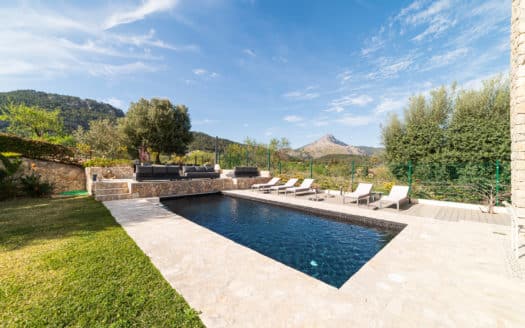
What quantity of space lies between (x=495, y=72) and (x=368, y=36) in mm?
6339

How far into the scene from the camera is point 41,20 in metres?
8.05

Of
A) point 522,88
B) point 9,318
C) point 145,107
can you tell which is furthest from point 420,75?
point 145,107

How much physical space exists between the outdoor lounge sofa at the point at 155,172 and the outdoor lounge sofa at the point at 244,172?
11.0 ft

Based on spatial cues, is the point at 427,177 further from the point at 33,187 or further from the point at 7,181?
the point at 7,181

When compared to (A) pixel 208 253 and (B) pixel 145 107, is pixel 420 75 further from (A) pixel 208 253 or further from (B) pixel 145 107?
(B) pixel 145 107

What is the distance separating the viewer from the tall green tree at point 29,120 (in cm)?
2172

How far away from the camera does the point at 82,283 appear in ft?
7.61

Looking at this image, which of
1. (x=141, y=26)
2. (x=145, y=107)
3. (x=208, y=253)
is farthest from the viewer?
(x=145, y=107)

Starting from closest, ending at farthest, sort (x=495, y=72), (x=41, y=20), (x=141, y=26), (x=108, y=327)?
(x=108, y=327) → (x=41, y=20) → (x=495, y=72) → (x=141, y=26)

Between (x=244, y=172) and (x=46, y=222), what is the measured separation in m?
8.99

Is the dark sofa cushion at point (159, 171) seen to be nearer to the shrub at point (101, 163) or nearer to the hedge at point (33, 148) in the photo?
the shrub at point (101, 163)

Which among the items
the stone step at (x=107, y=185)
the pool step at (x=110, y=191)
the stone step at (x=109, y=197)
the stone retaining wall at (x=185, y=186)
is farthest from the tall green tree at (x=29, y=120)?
the stone retaining wall at (x=185, y=186)

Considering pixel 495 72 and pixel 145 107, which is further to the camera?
pixel 145 107

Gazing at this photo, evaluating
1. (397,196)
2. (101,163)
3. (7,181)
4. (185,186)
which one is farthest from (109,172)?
(397,196)
